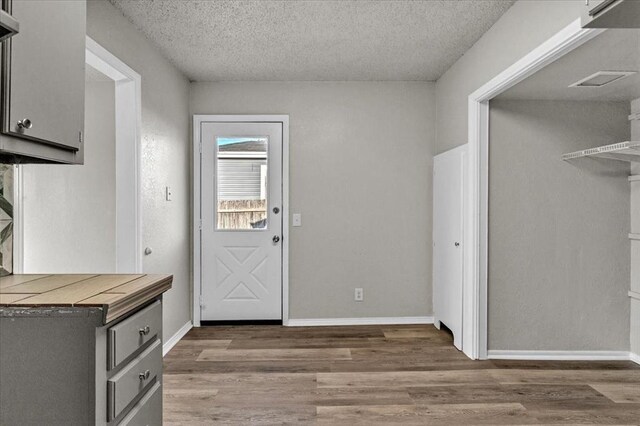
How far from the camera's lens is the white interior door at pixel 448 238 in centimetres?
370

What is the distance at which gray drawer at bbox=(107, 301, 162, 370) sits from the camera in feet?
4.53

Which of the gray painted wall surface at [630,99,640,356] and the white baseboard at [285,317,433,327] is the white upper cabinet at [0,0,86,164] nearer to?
the white baseboard at [285,317,433,327]

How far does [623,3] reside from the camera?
96 cm

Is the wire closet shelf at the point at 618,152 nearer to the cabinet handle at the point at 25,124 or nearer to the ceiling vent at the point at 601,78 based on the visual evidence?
the ceiling vent at the point at 601,78

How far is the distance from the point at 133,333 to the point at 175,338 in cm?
261

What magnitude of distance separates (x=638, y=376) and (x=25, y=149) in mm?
3858

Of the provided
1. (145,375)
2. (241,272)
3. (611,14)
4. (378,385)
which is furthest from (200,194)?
(611,14)

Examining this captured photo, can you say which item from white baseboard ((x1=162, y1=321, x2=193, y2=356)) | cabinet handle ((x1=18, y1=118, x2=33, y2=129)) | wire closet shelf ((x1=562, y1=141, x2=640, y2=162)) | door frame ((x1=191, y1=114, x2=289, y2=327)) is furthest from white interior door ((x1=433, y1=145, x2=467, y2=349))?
cabinet handle ((x1=18, y1=118, x2=33, y2=129))

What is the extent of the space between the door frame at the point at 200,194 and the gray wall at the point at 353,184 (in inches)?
2.6

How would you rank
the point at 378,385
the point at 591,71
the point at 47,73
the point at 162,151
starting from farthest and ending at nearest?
1. the point at 162,151
2. the point at 378,385
3. the point at 591,71
4. the point at 47,73

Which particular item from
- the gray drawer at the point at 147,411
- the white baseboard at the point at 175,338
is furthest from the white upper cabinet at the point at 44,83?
the white baseboard at the point at 175,338

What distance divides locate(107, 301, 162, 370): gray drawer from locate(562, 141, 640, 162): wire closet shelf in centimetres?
281

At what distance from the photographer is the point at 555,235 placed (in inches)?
140

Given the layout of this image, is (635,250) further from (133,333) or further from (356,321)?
(133,333)
